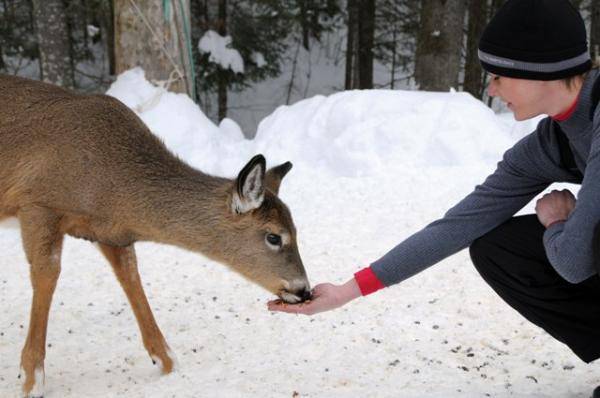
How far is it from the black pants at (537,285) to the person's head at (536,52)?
2.19ft

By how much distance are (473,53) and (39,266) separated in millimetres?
13635

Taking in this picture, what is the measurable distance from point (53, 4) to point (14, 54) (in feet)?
30.7

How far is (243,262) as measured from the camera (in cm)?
417

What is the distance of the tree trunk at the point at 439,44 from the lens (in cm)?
1127

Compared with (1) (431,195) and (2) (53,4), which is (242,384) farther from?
(2) (53,4)

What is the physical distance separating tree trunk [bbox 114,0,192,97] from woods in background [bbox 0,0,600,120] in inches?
0.5

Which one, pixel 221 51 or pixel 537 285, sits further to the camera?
pixel 221 51

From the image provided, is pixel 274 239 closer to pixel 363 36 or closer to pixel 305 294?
pixel 305 294

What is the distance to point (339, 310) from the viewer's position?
4.94 metres

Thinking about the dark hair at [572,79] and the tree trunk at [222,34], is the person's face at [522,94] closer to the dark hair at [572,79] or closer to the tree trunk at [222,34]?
the dark hair at [572,79]

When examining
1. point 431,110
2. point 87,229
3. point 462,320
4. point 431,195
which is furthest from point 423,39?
point 87,229

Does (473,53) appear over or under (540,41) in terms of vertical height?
under

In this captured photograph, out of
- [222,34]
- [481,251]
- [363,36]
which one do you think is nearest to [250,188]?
[481,251]

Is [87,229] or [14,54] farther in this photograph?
[14,54]
